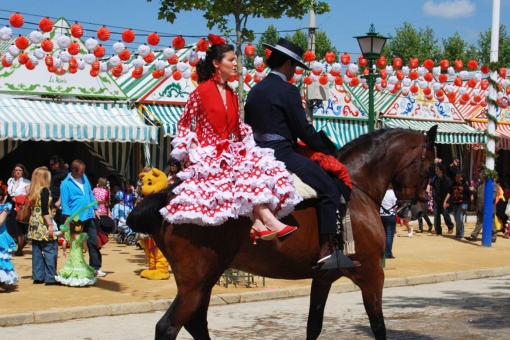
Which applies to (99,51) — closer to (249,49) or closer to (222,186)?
(249,49)

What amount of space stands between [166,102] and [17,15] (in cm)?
780

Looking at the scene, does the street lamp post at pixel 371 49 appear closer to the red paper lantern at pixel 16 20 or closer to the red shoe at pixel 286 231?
the red paper lantern at pixel 16 20

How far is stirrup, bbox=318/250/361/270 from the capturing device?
6699 mm

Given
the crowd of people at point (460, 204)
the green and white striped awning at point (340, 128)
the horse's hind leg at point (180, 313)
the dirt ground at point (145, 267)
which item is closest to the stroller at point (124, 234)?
the dirt ground at point (145, 267)

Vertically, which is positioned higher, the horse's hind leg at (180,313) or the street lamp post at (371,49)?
the street lamp post at (371,49)

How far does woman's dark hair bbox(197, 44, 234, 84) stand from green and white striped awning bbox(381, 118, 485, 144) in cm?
2102

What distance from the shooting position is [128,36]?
15.3 metres

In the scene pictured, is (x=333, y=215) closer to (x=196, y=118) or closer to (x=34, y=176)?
(x=196, y=118)

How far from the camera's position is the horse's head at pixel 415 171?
7918 mm

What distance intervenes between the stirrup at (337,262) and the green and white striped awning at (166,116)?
14.2 meters

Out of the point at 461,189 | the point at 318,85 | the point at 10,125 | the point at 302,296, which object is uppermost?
the point at 318,85

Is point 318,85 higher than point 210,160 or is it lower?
higher

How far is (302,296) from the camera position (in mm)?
12086

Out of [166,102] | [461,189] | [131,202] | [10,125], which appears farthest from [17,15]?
[461,189]
